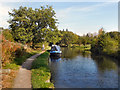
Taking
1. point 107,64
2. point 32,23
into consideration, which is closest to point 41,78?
point 107,64

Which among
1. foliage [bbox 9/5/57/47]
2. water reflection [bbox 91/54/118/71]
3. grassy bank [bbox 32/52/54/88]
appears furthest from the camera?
foliage [bbox 9/5/57/47]

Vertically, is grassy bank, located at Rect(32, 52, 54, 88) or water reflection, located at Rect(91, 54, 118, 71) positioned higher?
grassy bank, located at Rect(32, 52, 54, 88)

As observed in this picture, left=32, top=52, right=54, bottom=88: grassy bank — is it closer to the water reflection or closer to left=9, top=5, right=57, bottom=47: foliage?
the water reflection

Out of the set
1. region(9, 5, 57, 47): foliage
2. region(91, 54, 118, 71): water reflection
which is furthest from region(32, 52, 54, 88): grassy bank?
region(9, 5, 57, 47): foliage

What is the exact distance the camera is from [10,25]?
3788 centimetres

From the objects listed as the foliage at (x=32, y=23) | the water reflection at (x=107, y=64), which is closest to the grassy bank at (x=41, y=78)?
the water reflection at (x=107, y=64)

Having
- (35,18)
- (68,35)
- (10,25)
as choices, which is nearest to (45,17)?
(35,18)

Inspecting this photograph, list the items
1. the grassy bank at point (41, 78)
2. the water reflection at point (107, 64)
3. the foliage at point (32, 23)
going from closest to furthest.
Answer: the grassy bank at point (41, 78) < the water reflection at point (107, 64) < the foliage at point (32, 23)

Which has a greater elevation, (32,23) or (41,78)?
(32,23)

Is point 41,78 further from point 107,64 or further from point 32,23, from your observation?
point 32,23

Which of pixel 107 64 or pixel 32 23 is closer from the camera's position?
pixel 107 64

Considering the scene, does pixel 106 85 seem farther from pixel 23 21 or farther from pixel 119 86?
pixel 23 21

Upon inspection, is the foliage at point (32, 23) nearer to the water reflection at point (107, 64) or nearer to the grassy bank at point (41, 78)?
the water reflection at point (107, 64)

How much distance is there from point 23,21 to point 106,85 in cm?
3058
